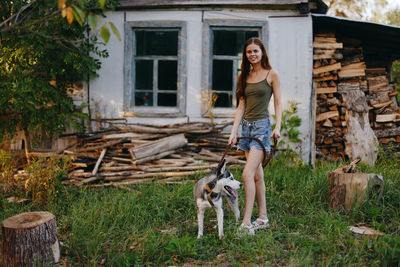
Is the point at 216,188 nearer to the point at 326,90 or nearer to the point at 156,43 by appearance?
the point at 326,90

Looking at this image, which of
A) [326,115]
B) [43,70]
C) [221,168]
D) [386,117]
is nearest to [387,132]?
[386,117]

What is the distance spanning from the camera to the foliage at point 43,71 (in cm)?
575

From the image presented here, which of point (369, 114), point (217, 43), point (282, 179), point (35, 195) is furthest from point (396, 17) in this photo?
point (35, 195)

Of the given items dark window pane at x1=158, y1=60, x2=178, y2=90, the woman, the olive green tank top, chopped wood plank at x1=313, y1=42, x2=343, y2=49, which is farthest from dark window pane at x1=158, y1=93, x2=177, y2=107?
the olive green tank top

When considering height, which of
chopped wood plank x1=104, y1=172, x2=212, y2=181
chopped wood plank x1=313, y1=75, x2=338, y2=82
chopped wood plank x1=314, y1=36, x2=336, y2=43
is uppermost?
chopped wood plank x1=314, y1=36, x2=336, y2=43

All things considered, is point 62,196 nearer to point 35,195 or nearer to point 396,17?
point 35,195

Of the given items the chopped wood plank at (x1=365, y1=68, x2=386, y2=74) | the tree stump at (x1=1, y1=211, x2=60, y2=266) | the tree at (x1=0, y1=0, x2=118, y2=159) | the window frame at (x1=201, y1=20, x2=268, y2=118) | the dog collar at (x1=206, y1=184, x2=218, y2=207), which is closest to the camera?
the tree stump at (x1=1, y1=211, x2=60, y2=266)

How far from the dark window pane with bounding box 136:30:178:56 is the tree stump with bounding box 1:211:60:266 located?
5.20 metres

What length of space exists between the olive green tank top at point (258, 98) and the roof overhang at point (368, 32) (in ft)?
13.2

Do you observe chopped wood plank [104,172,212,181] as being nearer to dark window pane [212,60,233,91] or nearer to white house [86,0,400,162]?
white house [86,0,400,162]

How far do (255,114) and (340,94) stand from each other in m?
4.41

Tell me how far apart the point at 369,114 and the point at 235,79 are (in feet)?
11.4

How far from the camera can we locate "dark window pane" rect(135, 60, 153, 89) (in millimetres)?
7523

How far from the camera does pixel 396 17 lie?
21.0 metres
